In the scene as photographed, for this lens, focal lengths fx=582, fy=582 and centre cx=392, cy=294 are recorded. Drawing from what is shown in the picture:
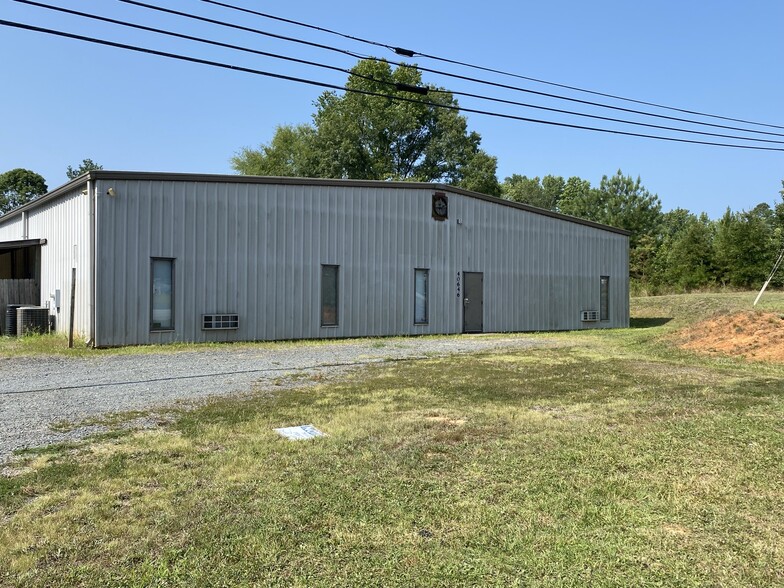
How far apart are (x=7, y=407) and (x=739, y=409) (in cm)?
779

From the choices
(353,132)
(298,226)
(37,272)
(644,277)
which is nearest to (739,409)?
(298,226)

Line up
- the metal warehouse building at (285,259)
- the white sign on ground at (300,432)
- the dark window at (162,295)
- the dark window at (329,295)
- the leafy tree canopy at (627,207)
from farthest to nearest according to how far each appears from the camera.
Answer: the leafy tree canopy at (627,207) → the dark window at (329,295) → the dark window at (162,295) → the metal warehouse building at (285,259) → the white sign on ground at (300,432)

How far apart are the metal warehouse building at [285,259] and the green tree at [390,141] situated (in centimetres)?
2315

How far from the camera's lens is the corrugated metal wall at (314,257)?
13031mm

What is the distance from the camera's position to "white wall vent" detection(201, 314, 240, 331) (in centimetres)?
1388

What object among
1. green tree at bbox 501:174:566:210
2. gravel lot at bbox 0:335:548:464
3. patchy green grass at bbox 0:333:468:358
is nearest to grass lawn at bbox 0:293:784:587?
gravel lot at bbox 0:335:548:464

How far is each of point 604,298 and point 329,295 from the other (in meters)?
11.7

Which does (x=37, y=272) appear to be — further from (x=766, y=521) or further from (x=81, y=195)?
(x=766, y=521)

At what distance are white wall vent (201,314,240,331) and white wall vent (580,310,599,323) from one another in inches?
507

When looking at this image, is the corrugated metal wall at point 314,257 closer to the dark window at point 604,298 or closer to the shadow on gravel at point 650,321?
the dark window at point 604,298

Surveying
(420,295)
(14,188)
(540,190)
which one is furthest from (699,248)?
(14,188)

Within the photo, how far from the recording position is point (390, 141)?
43.3m

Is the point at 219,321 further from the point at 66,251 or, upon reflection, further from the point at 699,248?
the point at 699,248

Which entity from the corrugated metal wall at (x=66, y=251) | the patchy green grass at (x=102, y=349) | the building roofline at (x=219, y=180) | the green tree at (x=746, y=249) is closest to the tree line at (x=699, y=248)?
the green tree at (x=746, y=249)
